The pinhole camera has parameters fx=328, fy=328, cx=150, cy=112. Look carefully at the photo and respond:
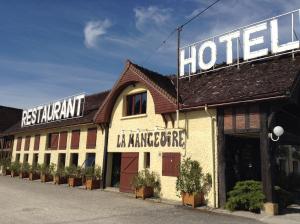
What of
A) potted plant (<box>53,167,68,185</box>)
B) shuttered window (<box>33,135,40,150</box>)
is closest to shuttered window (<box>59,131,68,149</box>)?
potted plant (<box>53,167,68,185</box>)

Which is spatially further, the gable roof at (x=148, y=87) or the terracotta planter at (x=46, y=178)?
the terracotta planter at (x=46, y=178)

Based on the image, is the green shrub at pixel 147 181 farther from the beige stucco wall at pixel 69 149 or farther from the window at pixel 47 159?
the window at pixel 47 159

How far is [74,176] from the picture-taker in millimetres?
23203

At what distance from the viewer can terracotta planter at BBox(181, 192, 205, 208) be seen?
14.4 meters

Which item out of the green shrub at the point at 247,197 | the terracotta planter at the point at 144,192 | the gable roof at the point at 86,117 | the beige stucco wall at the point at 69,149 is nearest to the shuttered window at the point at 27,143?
the beige stucco wall at the point at 69,149

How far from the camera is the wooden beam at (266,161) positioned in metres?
12.6

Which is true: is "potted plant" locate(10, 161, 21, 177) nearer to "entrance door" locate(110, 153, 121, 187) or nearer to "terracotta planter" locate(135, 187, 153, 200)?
"entrance door" locate(110, 153, 121, 187)

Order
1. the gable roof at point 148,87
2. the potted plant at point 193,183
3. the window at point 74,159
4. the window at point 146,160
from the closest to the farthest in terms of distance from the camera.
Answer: the potted plant at point 193,183
the gable roof at point 148,87
the window at point 146,160
the window at point 74,159

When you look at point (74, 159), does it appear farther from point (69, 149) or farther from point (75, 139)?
point (75, 139)

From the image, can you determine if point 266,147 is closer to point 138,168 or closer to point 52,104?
point 138,168

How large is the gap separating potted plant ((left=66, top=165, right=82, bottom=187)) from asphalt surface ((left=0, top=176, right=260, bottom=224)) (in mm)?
5952

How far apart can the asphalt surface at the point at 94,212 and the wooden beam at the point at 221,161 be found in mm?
1632

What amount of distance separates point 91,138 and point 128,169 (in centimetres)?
514

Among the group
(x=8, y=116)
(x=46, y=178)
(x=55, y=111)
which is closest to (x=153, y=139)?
(x=46, y=178)
